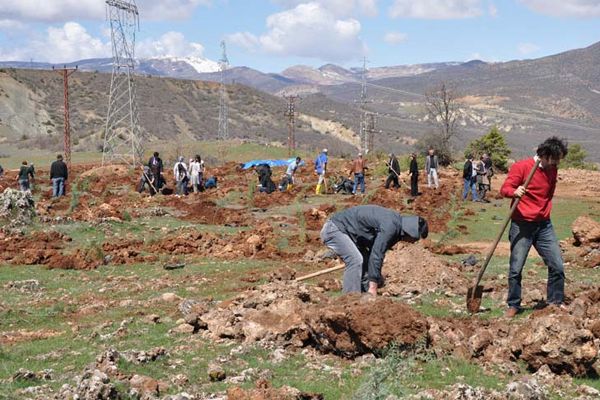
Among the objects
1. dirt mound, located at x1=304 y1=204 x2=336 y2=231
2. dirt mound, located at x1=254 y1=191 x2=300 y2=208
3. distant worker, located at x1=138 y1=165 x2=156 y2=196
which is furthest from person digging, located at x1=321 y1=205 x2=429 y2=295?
distant worker, located at x1=138 y1=165 x2=156 y2=196

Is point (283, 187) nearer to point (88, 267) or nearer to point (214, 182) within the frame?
point (214, 182)

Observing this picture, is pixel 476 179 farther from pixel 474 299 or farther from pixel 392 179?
pixel 474 299

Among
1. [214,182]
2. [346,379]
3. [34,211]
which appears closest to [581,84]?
[214,182]

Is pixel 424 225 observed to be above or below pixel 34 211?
above

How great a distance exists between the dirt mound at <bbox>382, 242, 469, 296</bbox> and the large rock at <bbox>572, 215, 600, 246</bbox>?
423 cm

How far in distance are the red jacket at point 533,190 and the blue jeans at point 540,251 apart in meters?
0.12

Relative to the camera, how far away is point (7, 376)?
7.36 m

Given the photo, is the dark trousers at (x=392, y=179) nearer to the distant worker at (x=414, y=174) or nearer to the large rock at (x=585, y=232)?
the distant worker at (x=414, y=174)

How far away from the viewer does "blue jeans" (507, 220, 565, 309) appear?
8.62m

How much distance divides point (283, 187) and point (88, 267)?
15.3 m

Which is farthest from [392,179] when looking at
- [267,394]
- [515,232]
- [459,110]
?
[459,110]

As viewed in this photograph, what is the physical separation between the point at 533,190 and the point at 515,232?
0.52m

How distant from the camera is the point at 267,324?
821 cm

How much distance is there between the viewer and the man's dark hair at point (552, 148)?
328 inches
